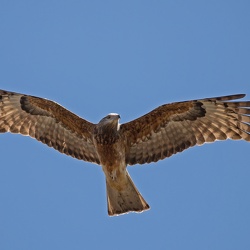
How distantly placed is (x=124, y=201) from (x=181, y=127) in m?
1.82

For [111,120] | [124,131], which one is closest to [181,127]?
[124,131]

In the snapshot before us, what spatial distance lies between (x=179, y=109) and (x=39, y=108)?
9.28ft

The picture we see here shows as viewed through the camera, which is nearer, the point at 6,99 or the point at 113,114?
the point at 113,114

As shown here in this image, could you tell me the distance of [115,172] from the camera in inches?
560

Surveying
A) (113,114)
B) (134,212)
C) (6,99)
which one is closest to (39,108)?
(6,99)

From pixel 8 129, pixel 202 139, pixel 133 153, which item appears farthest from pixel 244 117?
pixel 8 129

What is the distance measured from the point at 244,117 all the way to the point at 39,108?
160 inches

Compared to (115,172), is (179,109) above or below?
above

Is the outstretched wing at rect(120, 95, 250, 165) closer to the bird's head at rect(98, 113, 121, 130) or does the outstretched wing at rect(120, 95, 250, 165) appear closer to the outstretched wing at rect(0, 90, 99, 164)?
the bird's head at rect(98, 113, 121, 130)

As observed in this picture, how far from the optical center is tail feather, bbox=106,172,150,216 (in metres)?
14.4

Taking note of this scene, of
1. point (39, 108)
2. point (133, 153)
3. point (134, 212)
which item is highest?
point (39, 108)

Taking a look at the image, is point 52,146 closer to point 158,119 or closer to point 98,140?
point 98,140

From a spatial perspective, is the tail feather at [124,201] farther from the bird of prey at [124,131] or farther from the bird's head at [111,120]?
the bird's head at [111,120]

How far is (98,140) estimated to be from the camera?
46.5 feet
